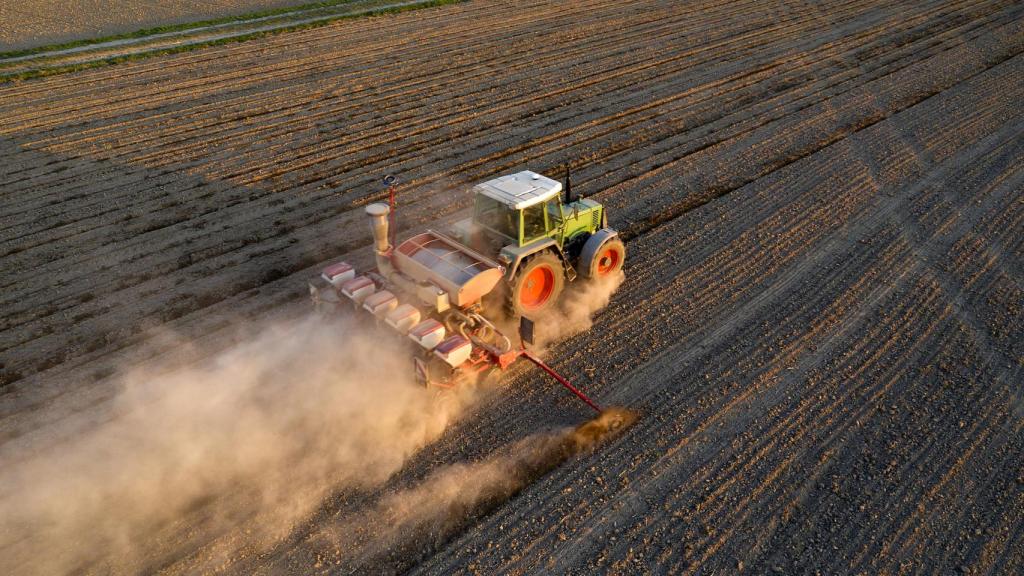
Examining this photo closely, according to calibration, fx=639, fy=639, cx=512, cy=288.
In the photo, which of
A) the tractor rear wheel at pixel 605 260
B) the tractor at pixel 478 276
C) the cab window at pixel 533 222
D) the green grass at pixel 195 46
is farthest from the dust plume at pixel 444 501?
the green grass at pixel 195 46

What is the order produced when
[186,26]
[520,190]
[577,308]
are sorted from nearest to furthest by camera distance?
[520,190], [577,308], [186,26]

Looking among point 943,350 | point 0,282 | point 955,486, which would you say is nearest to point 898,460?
point 955,486

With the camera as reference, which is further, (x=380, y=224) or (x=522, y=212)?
(x=522, y=212)

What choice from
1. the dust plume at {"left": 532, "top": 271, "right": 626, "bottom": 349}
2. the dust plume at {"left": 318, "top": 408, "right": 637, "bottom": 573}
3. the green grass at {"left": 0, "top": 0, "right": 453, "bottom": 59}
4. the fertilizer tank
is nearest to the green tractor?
the dust plume at {"left": 532, "top": 271, "right": 626, "bottom": 349}

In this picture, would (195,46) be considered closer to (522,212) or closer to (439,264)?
(439,264)

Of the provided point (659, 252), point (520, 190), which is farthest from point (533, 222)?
point (659, 252)

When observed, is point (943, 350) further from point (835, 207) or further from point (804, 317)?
point (835, 207)
